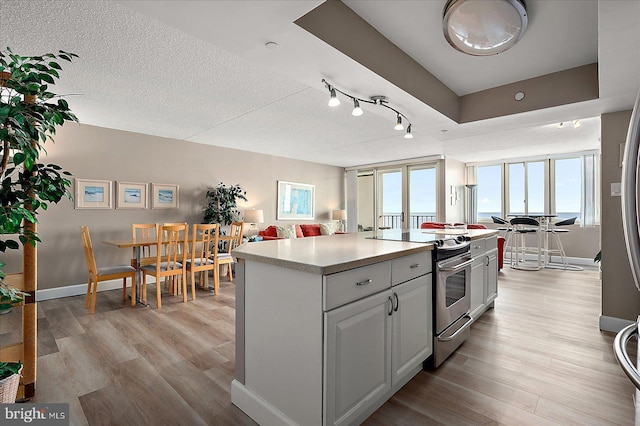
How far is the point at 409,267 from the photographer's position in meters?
1.89

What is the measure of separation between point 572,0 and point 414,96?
115 centimetres

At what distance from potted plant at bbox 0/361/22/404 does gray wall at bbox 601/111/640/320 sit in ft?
14.7

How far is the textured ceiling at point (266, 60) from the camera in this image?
5.74 feet

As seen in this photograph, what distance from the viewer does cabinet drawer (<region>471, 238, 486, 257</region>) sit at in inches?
112

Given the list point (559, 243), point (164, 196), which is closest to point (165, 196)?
point (164, 196)

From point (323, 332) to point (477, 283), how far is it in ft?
7.15

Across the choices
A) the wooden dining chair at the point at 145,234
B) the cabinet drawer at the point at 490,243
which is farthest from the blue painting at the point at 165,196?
the cabinet drawer at the point at 490,243

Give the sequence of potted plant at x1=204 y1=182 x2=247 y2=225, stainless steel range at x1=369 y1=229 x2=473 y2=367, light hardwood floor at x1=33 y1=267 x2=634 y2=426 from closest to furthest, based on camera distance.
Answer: light hardwood floor at x1=33 y1=267 x2=634 y2=426
stainless steel range at x1=369 y1=229 x2=473 y2=367
potted plant at x1=204 y1=182 x2=247 y2=225

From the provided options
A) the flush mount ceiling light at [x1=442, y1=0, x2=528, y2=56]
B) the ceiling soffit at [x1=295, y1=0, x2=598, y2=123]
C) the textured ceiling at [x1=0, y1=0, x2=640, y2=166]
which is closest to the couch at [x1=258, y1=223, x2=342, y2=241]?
the textured ceiling at [x1=0, y1=0, x2=640, y2=166]

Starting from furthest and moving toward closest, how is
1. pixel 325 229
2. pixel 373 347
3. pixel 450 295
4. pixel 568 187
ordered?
pixel 325 229 < pixel 568 187 < pixel 450 295 < pixel 373 347

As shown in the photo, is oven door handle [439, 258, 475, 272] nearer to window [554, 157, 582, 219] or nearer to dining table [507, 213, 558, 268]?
dining table [507, 213, 558, 268]

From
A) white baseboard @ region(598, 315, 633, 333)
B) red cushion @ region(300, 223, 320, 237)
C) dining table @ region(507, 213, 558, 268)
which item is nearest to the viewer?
white baseboard @ region(598, 315, 633, 333)

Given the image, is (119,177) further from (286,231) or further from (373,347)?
(373,347)

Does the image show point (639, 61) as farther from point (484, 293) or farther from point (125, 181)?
point (125, 181)
